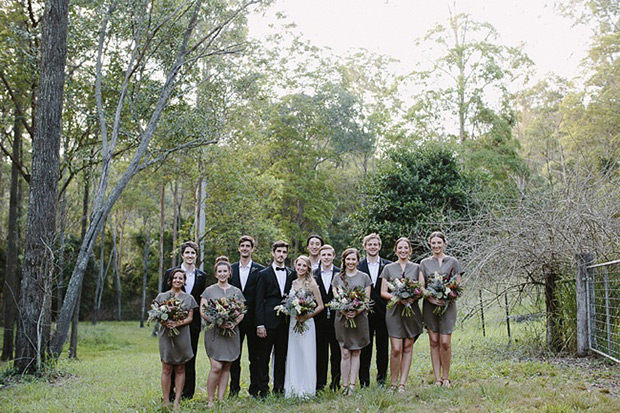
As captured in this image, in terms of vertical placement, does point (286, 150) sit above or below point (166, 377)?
above

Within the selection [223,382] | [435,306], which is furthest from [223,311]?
[435,306]

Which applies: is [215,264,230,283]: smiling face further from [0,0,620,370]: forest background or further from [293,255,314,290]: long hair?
[0,0,620,370]: forest background

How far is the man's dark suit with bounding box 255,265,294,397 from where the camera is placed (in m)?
6.90

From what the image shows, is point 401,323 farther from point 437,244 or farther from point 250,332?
point 250,332

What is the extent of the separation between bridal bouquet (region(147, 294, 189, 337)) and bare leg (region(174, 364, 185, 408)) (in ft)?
1.65

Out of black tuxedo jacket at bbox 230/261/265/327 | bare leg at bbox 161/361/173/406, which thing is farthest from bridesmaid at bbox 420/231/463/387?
bare leg at bbox 161/361/173/406

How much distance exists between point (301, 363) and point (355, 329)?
87 centimetres

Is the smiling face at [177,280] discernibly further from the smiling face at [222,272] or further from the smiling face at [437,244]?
the smiling face at [437,244]

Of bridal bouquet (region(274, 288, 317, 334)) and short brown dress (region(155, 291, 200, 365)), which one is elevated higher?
bridal bouquet (region(274, 288, 317, 334))

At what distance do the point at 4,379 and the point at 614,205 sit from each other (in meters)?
10.7

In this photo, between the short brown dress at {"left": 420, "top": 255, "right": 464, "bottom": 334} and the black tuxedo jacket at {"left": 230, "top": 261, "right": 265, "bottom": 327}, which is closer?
the short brown dress at {"left": 420, "top": 255, "right": 464, "bottom": 334}

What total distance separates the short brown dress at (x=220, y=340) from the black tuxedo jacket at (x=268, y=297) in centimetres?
29

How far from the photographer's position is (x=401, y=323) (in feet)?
21.7

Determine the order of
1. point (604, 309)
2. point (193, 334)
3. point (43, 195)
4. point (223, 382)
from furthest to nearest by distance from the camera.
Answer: point (43, 195) < point (604, 309) < point (193, 334) < point (223, 382)
